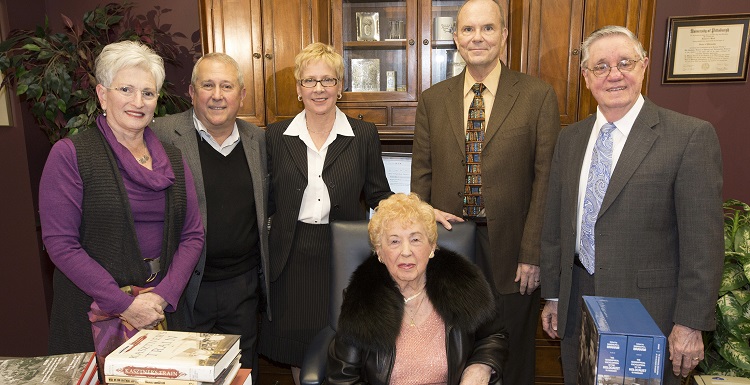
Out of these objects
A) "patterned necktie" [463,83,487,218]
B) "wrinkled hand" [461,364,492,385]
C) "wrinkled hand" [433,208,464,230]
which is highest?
"patterned necktie" [463,83,487,218]

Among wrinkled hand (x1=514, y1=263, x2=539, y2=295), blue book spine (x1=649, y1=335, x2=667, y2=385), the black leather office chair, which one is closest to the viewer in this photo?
blue book spine (x1=649, y1=335, x2=667, y2=385)

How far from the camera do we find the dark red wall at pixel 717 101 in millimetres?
2943

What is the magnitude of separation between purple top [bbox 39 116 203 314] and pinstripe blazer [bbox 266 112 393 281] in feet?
1.41

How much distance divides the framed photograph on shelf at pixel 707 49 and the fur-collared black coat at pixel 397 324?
214 centimetres

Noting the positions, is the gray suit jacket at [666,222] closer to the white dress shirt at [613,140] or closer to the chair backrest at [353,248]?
the white dress shirt at [613,140]

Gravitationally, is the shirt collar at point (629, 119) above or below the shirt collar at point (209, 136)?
above

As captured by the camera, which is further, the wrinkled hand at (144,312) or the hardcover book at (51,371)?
the wrinkled hand at (144,312)

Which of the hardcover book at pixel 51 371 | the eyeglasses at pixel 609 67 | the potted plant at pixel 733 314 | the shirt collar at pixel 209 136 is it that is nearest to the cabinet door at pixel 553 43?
the potted plant at pixel 733 314

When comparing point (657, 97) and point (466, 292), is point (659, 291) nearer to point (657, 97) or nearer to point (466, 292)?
point (466, 292)

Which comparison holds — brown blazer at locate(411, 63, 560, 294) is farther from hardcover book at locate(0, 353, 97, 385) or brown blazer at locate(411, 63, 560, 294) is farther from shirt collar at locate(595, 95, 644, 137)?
hardcover book at locate(0, 353, 97, 385)

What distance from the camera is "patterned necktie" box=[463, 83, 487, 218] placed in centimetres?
217

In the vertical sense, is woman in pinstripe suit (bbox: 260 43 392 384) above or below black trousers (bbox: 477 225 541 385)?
above

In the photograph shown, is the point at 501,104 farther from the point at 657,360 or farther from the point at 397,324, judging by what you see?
the point at 657,360

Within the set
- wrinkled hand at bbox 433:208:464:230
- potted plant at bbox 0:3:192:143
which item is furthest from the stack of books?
potted plant at bbox 0:3:192:143
